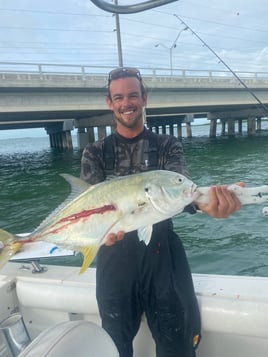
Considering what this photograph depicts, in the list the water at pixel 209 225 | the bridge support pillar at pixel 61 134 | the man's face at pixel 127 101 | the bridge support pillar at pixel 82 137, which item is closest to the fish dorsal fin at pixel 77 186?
the man's face at pixel 127 101

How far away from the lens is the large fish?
97.7 inches

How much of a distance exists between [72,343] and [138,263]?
943mm

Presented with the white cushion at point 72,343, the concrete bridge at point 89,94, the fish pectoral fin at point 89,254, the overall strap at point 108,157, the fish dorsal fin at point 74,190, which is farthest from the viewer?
the concrete bridge at point 89,94

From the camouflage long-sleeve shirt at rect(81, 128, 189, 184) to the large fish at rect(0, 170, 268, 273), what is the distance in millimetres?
489

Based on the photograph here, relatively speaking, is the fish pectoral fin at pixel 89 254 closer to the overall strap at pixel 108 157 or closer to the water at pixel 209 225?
the overall strap at pixel 108 157

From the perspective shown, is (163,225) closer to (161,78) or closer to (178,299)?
(178,299)

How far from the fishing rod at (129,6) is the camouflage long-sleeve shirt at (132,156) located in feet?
3.36

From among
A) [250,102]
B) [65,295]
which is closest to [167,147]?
[65,295]

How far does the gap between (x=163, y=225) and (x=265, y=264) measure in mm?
5792

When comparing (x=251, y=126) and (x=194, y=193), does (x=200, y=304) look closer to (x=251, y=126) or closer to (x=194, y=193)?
(x=194, y=193)

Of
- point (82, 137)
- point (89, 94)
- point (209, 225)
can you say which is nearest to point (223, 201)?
point (209, 225)

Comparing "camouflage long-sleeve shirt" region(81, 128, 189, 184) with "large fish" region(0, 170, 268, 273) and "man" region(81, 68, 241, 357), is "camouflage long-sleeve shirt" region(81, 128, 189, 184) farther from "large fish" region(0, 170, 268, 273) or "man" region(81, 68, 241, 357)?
"large fish" region(0, 170, 268, 273)

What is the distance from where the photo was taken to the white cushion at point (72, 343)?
200 cm

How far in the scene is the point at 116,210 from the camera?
2.51 metres
